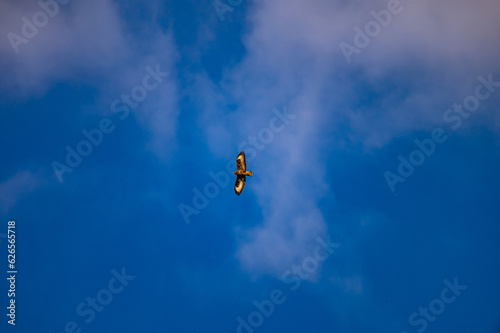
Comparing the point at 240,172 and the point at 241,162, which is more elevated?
the point at 241,162

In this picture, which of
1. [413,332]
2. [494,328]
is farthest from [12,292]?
[494,328]

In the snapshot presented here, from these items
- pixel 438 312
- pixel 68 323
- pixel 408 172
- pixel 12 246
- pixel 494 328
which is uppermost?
pixel 12 246

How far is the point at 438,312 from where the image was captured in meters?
69.0

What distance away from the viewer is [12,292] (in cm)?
6156

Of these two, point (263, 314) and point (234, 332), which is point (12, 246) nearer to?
point (234, 332)

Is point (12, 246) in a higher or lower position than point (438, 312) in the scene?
higher

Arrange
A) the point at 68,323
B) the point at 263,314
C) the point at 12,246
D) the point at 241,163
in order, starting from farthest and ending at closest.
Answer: the point at 263,314, the point at 68,323, the point at 12,246, the point at 241,163

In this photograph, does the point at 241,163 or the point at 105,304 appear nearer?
the point at 241,163

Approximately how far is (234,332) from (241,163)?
4535 cm

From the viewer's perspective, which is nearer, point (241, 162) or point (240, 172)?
point (241, 162)

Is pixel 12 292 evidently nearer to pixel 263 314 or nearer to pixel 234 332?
pixel 234 332

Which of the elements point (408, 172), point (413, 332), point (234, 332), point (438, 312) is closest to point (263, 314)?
point (234, 332)

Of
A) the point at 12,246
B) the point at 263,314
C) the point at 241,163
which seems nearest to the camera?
the point at 241,163

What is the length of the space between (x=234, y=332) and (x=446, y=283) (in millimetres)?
40802
